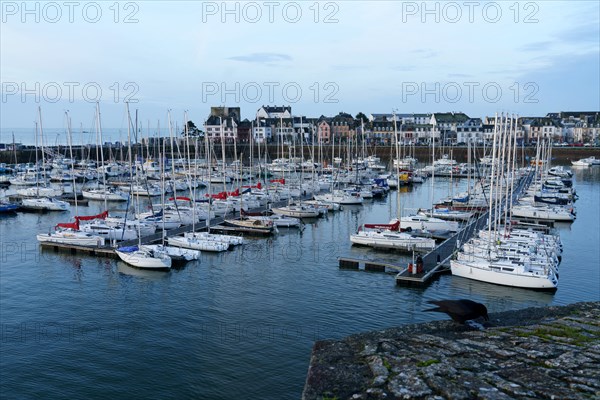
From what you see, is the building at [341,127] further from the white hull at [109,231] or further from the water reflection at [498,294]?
the water reflection at [498,294]

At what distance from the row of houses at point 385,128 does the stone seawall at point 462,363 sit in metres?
131

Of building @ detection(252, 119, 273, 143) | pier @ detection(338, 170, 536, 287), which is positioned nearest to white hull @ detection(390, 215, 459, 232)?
pier @ detection(338, 170, 536, 287)

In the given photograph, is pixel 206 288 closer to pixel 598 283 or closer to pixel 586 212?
pixel 598 283

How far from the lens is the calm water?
20.7m

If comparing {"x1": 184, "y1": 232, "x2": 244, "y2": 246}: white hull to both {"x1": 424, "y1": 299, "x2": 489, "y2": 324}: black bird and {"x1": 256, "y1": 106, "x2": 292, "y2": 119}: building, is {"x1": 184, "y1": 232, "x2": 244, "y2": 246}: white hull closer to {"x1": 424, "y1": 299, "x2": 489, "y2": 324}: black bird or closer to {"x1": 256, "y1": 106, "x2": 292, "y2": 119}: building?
{"x1": 424, "y1": 299, "x2": 489, "y2": 324}: black bird

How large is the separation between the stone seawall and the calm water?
5.53m

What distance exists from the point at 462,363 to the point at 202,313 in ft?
54.1

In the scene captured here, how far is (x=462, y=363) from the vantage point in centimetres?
1389

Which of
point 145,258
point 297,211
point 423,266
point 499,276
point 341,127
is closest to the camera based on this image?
point 499,276

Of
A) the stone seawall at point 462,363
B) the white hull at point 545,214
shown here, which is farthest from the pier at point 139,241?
the white hull at point 545,214

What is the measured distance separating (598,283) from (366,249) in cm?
1531

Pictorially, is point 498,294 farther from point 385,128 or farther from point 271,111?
point 271,111

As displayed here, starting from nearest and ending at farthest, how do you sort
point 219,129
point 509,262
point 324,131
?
1. point 509,262
2. point 219,129
3. point 324,131

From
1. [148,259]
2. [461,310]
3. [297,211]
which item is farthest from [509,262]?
[297,211]
